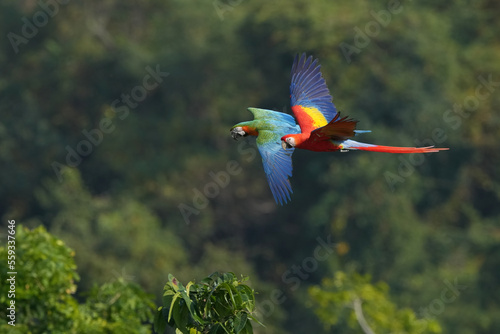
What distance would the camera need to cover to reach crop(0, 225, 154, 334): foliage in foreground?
25.7 ft

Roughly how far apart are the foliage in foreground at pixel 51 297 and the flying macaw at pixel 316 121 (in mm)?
1885

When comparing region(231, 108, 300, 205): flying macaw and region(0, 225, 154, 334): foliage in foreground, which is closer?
region(231, 108, 300, 205): flying macaw

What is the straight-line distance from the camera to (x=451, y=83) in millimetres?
28812

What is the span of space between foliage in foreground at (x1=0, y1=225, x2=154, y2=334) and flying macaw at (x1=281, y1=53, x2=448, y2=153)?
189 cm

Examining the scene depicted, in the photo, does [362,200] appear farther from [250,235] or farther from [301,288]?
[250,235]

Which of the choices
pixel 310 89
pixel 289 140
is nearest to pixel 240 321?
pixel 289 140

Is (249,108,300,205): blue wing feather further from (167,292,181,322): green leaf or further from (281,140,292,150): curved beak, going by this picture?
(167,292,181,322): green leaf

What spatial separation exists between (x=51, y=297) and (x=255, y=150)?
65.9ft

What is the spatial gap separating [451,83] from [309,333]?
8.12 meters

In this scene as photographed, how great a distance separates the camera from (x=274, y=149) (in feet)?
25.3

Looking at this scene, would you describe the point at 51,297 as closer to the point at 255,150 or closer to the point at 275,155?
the point at 275,155

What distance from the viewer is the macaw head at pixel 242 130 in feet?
25.6

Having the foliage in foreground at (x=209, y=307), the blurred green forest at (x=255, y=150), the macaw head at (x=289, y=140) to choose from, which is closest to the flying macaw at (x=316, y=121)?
the macaw head at (x=289, y=140)

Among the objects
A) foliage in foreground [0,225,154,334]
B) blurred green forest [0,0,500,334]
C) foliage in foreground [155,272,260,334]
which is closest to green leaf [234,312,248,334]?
foliage in foreground [155,272,260,334]
